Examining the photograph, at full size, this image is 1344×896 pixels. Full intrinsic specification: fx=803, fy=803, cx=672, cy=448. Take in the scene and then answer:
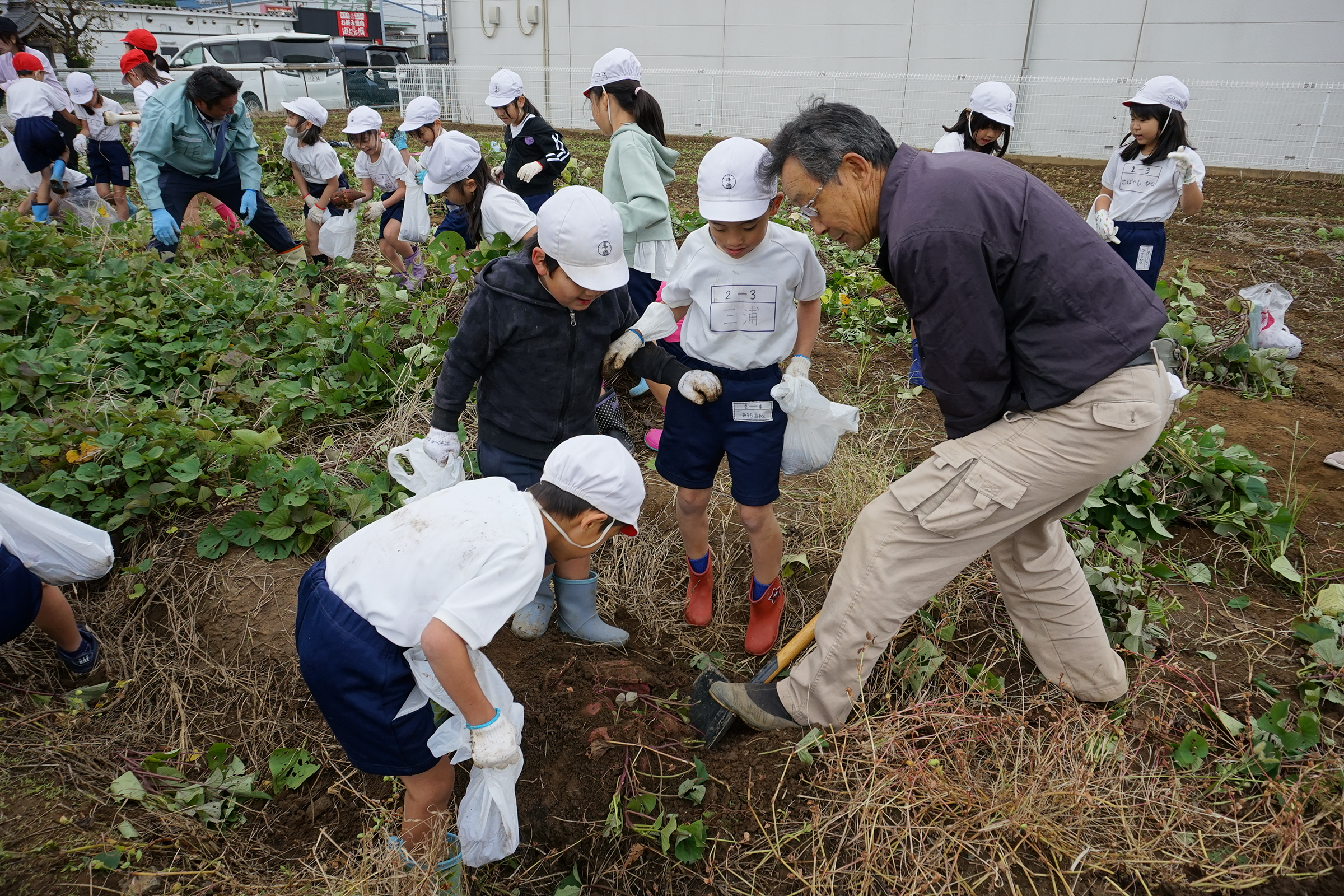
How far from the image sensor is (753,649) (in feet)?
8.59

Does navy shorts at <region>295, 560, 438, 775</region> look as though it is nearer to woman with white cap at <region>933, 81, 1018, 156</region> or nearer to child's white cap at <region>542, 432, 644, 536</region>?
child's white cap at <region>542, 432, 644, 536</region>

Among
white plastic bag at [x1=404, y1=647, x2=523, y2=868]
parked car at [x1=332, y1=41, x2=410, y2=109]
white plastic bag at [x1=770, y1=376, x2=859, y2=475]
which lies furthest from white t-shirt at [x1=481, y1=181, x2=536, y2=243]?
parked car at [x1=332, y1=41, x2=410, y2=109]

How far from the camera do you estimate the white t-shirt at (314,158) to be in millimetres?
6023

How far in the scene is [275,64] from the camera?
16906 mm

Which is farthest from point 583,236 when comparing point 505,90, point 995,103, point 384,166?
Result: point 384,166

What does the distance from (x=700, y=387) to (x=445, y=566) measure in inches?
40.0

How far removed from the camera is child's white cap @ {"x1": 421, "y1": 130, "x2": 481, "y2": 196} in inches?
128

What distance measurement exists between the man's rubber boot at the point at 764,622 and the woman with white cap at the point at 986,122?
271 centimetres

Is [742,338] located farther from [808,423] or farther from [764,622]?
[764,622]

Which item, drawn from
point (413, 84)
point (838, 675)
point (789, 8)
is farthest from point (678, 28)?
point (838, 675)

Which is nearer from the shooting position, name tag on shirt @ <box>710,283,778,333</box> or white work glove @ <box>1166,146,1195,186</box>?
name tag on shirt @ <box>710,283,778,333</box>

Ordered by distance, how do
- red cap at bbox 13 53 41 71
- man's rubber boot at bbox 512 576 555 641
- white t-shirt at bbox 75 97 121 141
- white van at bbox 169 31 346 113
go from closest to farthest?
man's rubber boot at bbox 512 576 555 641 < red cap at bbox 13 53 41 71 < white t-shirt at bbox 75 97 121 141 < white van at bbox 169 31 346 113

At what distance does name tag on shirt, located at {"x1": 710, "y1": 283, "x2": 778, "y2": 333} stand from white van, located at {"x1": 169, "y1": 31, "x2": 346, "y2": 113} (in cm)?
1653

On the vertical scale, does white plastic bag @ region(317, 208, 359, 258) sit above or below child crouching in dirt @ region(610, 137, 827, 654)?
below
